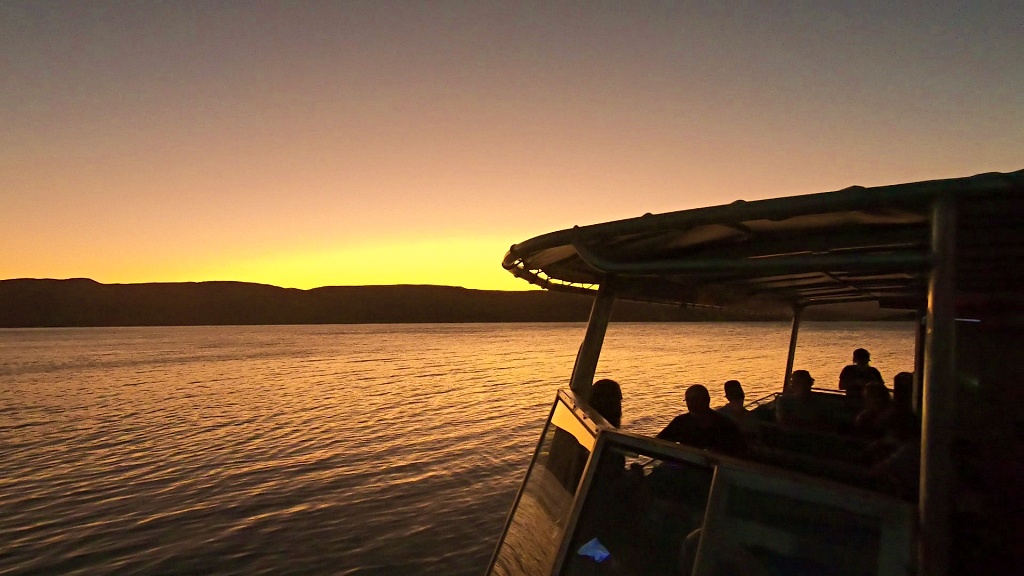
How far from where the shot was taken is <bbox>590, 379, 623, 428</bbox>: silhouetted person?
17.6 feet

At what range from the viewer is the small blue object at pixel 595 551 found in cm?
344

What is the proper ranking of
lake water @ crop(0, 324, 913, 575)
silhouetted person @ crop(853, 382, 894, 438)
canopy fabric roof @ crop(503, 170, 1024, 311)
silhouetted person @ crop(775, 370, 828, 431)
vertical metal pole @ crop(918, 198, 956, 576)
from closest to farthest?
vertical metal pole @ crop(918, 198, 956, 576) < canopy fabric roof @ crop(503, 170, 1024, 311) < silhouetted person @ crop(853, 382, 894, 438) < silhouetted person @ crop(775, 370, 828, 431) < lake water @ crop(0, 324, 913, 575)

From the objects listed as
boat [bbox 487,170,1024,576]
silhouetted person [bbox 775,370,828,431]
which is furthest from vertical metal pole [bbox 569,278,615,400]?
silhouetted person [bbox 775,370,828,431]

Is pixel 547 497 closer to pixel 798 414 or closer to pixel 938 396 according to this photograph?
pixel 938 396

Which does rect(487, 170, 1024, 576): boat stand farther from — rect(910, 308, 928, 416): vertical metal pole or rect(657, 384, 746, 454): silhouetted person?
rect(910, 308, 928, 416): vertical metal pole

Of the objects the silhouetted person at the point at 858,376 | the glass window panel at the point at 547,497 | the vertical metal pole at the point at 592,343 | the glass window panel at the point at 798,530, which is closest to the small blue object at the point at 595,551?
the glass window panel at the point at 547,497

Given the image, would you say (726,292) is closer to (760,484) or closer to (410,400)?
(760,484)

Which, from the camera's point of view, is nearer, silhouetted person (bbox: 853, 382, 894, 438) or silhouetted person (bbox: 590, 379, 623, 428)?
silhouetted person (bbox: 590, 379, 623, 428)

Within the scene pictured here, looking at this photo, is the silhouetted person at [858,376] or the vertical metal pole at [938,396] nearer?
the vertical metal pole at [938,396]

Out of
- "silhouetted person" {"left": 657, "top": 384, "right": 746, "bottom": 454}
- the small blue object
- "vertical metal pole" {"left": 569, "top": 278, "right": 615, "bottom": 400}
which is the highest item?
"vertical metal pole" {"left": 569, "top": 278, "right": 615, "bottom": 400}

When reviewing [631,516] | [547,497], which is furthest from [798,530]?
[547,497]

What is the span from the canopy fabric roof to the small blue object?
5.10 ft

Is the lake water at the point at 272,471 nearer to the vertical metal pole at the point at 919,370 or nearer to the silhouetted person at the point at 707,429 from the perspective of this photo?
the silhouetted person at the point at 707,429

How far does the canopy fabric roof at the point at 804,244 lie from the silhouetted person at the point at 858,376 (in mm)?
2434
